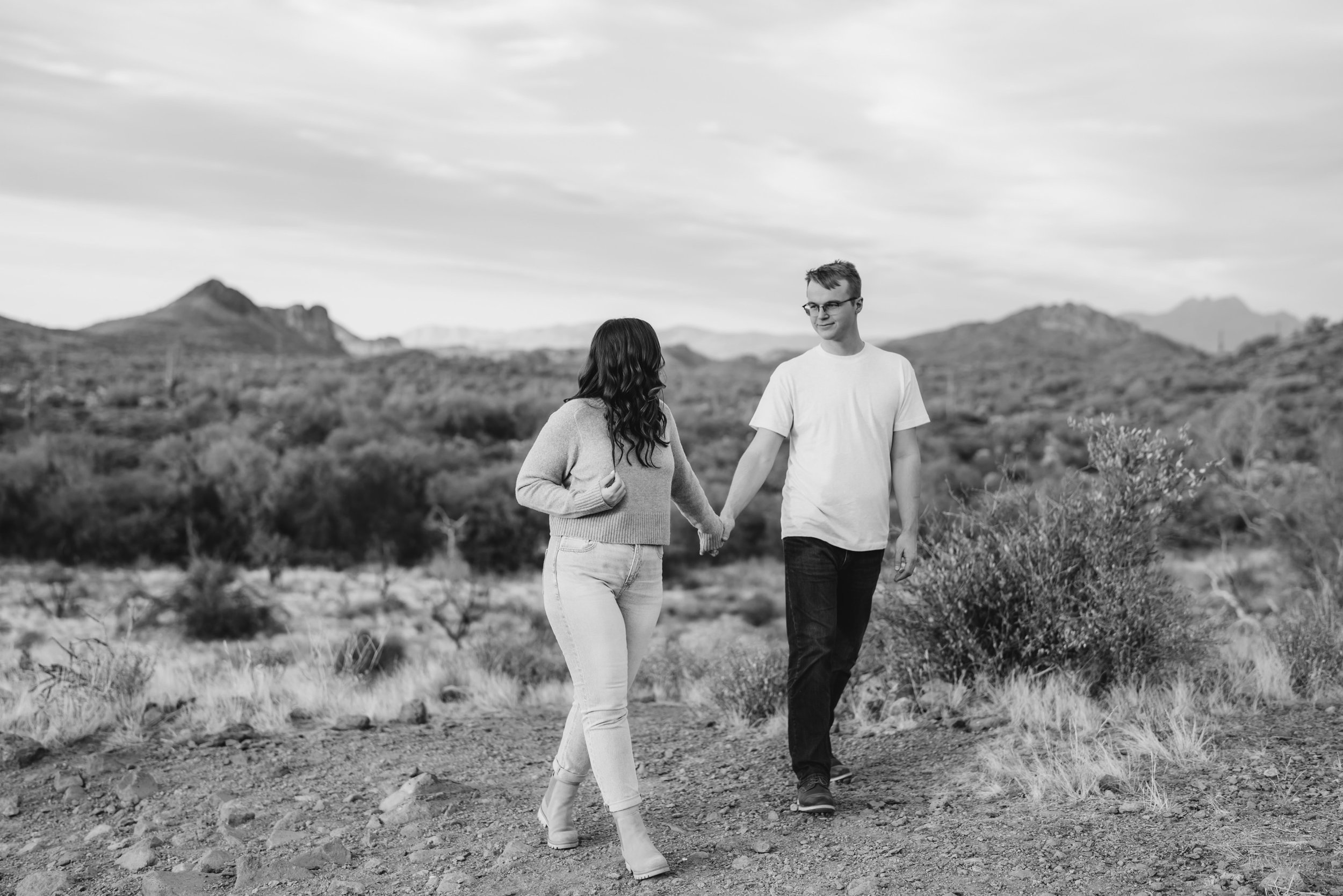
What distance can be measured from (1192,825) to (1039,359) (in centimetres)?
7300

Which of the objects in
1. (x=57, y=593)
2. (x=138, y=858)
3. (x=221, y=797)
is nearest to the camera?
(x=138, y=858)

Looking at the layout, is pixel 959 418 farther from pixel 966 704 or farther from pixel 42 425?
pixel 966 704

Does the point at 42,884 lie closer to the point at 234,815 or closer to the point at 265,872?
the point at 234,815

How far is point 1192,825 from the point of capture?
4.16m

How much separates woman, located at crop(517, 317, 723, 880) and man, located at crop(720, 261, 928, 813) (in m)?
0.53

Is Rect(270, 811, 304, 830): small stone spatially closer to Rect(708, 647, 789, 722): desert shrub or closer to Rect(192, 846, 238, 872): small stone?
Rect(192, 846, 238, 872): small stone

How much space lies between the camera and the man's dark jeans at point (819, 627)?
4348 mm

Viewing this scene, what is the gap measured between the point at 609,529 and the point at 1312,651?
4814 millimetres

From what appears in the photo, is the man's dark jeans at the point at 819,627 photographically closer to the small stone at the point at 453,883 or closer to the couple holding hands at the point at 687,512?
the couple holding hands at the point at 687,512

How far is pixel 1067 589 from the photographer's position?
6137 mm

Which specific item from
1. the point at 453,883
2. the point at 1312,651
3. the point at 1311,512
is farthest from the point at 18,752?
the point at 1311,512

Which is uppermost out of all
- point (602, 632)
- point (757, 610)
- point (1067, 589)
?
point (602, 632)

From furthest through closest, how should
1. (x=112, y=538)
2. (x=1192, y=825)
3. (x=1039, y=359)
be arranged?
1. (x=1039, y=359)
2. (x=112, y=538)
3. (x=1192, y=825)

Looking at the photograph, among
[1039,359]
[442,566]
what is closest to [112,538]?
[442,566]
